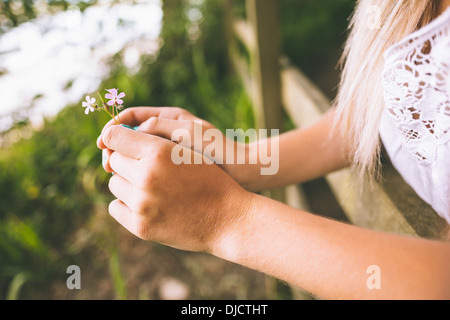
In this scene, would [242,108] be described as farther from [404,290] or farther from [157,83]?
[404,290]

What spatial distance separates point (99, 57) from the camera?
7.65 ft

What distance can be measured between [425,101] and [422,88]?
0.02m

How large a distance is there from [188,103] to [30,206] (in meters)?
1.44

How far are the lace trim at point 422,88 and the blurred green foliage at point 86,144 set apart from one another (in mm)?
1465

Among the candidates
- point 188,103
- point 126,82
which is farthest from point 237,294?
point 126,82

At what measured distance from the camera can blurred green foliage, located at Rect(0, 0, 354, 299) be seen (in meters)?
2.13

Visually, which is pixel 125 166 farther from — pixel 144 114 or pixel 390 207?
pixel 390 207

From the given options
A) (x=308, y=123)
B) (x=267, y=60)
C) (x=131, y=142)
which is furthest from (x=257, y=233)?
(x=267, y=60)

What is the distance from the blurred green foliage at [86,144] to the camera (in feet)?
6.98

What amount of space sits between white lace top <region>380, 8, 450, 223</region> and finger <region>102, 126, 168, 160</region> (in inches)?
16.2

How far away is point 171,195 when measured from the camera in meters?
0.56

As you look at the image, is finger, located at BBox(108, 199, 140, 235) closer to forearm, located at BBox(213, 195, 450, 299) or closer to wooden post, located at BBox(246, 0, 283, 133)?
forearm, located at BBox(213, 195, 450, 299)

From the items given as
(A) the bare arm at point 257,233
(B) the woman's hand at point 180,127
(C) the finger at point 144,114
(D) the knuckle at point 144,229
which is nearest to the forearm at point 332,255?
(A) the bare arm at point 257,233

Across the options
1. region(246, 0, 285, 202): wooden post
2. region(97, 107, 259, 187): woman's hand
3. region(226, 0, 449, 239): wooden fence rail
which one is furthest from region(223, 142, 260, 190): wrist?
region(246, 0, 285, 202): wooden post
